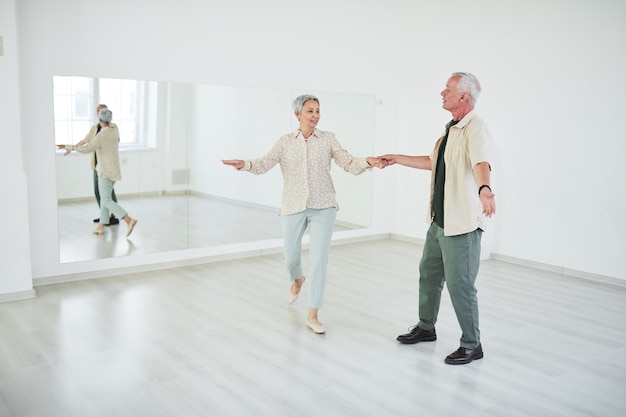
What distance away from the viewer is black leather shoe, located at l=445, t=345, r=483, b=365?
3.63 meters

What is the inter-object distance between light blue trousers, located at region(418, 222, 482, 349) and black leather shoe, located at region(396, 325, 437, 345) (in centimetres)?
34

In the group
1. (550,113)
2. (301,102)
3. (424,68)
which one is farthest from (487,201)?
(424,68)

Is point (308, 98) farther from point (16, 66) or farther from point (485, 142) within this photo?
point (16, 66)

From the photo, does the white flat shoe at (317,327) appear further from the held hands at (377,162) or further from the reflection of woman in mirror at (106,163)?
→ the reflection of woman in mirror at (106,163)

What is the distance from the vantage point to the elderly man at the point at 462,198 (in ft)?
11.3

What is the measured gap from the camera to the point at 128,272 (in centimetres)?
556

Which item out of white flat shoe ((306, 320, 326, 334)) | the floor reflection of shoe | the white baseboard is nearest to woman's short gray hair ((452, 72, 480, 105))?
white flat shoe ((306, 320, 326, 334))

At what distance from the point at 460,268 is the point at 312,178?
1138 millimetres

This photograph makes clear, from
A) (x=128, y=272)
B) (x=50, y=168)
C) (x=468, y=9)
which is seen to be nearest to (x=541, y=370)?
(x=128, y=272)

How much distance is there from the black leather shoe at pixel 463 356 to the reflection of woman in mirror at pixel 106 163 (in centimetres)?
325

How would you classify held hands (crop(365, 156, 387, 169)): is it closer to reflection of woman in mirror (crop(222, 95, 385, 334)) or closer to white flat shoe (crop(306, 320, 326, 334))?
reflection of woman in mirror (crop(222, 95, 385, 334))

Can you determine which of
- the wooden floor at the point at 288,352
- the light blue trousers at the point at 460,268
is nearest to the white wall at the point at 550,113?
the wooden floor at the point at 288,352

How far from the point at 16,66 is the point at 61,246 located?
4.95 ft

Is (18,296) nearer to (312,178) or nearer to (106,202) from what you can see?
(106,202)
